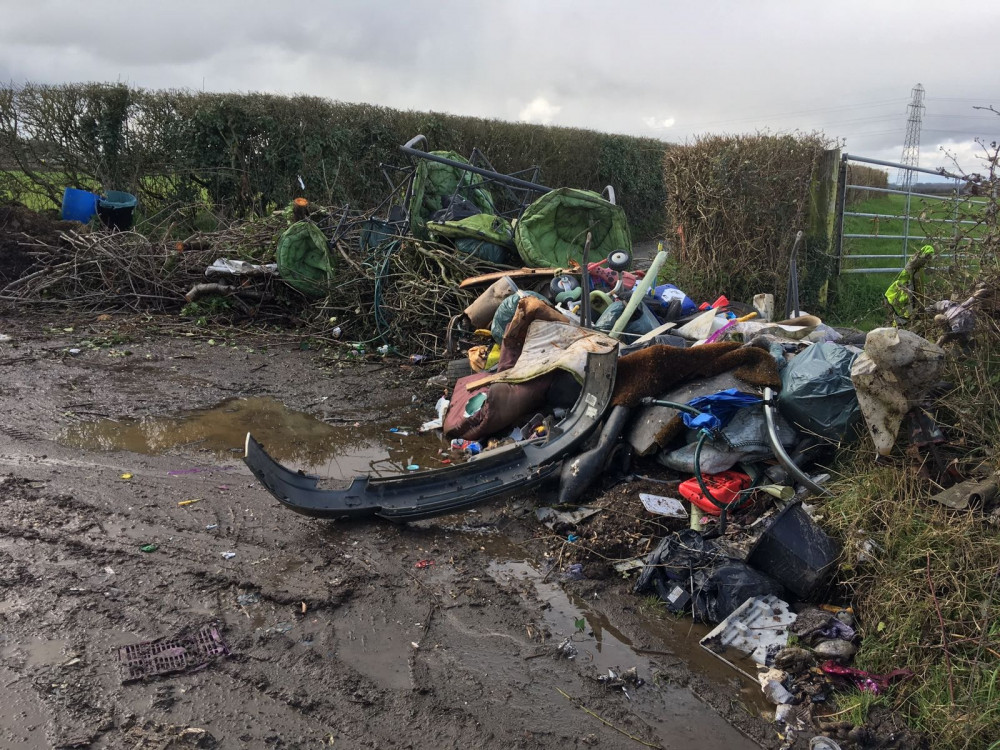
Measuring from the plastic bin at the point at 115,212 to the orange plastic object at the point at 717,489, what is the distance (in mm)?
9017

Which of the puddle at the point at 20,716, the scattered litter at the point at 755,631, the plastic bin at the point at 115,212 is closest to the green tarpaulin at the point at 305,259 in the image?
the plastic bin at the point at 115,212

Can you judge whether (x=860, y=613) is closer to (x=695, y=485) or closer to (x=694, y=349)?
(x=695, y=485)

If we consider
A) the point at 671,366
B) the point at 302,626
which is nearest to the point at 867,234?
the point at 671,366

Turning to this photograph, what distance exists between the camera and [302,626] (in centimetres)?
309

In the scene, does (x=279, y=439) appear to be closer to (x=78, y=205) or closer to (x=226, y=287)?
(x=226, y=287)

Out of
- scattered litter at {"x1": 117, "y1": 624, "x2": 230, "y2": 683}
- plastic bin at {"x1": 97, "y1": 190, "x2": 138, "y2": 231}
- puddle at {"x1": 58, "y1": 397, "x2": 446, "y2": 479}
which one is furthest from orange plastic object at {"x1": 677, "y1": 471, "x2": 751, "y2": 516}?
plastic bin at {"x1": 97, "y1": 190, "x2": 138, "y2": 231}

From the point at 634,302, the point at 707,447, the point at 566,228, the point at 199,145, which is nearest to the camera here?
the point at 707,447

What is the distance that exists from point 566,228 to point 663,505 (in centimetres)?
433

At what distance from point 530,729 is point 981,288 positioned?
2.85 meters

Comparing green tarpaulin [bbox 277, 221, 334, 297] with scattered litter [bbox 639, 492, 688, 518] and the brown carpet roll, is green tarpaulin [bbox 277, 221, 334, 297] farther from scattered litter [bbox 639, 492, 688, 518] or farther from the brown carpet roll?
scattered litter [bbox 639, 492, 688, 518]

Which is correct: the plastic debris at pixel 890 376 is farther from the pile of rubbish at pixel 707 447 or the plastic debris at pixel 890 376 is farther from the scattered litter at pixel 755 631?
the scattered litter at pixel 755 631

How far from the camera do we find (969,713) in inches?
96.3

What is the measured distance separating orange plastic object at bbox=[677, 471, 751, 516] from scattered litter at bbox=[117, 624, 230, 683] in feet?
8.20

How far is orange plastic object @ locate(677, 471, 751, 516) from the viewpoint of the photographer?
12.7 feet
